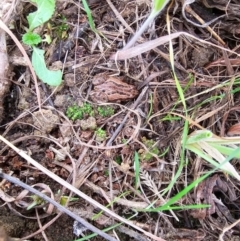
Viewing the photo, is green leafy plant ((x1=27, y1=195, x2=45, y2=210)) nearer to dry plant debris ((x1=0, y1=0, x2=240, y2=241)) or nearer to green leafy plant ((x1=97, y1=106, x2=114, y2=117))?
dry plant debris ((x1=0, y1=0, x2=240, y2=241))

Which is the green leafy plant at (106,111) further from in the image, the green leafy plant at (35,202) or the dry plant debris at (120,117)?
the green leafy plant at (35,202)

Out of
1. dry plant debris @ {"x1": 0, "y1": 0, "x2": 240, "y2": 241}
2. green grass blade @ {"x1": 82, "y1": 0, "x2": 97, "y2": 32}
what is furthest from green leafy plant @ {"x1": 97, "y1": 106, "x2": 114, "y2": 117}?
green grass blade @ {"x1": 82, "y1": 0, "x2": 97, "y2": 32}

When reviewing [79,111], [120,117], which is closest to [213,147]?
[120,117]

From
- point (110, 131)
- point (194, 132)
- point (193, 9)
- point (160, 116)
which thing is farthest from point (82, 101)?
point (193, 9)

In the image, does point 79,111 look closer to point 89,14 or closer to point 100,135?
point 100,135

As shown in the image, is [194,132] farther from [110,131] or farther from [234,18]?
→ [234,18]
